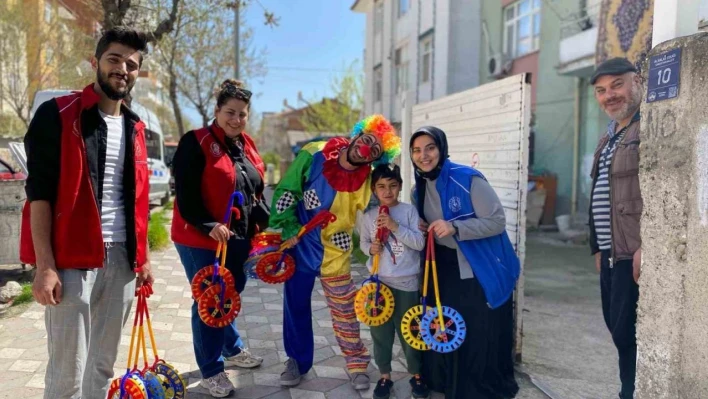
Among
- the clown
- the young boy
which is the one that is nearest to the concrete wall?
the young boy

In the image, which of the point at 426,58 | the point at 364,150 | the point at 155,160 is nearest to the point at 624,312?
the point at 364,150

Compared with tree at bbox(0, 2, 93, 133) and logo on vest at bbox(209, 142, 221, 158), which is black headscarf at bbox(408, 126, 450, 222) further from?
tree at bbox(0, 2, 93, 133)

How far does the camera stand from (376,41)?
21.8 metres

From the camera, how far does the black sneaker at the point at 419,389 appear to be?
323 centimetres

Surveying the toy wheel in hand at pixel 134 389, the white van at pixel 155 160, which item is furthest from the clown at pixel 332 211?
the white van at pixel 155 160

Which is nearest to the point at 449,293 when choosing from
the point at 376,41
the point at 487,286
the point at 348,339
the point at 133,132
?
the point at 487,286

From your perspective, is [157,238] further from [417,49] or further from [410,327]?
[417,49]

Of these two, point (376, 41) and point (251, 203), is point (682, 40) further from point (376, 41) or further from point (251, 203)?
point (376, 41)

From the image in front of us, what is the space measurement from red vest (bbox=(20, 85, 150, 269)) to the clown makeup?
1437 mm

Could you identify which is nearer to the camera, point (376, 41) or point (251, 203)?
point (251, 203)

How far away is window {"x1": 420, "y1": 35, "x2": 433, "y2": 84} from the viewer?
16.7 metres

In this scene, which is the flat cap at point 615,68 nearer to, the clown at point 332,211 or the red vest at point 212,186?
the clown at point 332,211

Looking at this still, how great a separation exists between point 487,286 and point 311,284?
43.2 inches

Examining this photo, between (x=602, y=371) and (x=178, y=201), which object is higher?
(x=178, y=201)
